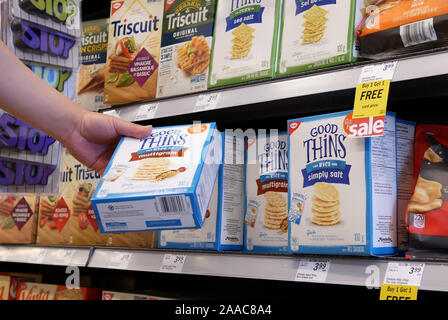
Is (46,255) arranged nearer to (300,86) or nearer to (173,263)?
(173,263)

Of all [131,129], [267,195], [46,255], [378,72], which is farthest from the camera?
[46,255]

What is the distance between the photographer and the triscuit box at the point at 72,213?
2.11m

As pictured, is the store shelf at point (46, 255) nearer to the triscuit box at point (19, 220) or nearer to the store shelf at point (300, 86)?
the triscuit box at point (19, 220)

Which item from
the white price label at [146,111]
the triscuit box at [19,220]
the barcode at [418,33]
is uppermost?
the barcode at [418,33]

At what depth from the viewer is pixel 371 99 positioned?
51.4 inches

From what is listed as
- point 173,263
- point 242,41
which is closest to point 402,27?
point 242,41

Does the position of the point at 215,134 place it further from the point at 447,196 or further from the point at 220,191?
the point at 447,196

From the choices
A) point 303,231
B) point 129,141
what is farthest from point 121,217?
point 303,231

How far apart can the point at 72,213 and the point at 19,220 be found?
31 centimetres

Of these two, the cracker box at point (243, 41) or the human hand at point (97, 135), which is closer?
the human hand at point (97, 135)

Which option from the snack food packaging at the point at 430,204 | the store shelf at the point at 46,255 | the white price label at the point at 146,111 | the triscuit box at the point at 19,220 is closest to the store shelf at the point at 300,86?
the white price label at the point at 146,111

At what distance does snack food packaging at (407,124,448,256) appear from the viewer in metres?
1.30

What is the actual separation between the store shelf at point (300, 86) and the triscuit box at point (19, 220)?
0.78 meters

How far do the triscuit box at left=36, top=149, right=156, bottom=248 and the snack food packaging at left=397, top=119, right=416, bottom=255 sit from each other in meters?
1.04
